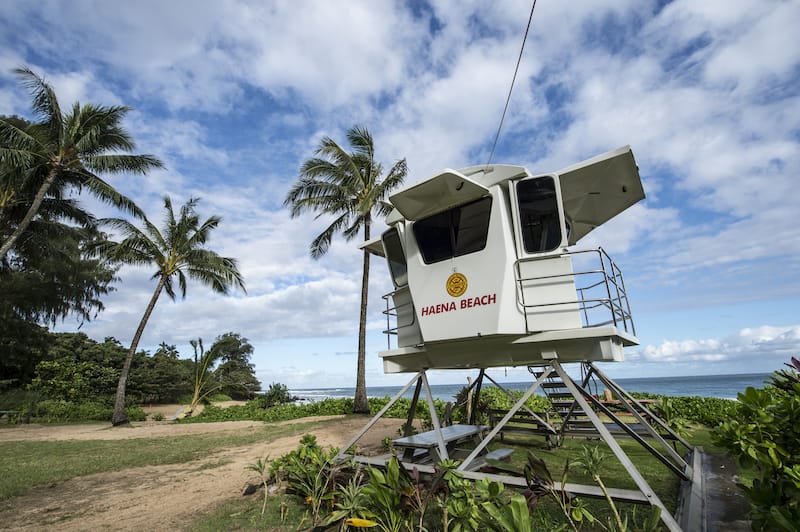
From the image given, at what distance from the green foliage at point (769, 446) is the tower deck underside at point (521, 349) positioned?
80.8 inches

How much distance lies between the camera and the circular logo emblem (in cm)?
579

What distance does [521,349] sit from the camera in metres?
5.68

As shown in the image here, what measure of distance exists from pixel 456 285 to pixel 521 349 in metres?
1.38

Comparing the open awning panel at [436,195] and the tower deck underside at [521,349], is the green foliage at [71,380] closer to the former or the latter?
the tower deck underside at [521,349]

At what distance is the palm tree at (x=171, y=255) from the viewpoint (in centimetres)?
2064

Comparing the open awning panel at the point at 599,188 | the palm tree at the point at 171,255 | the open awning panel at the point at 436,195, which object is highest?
the palm tree at the point at 171,255

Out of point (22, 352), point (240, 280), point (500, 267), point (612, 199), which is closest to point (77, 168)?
point (240, 280)

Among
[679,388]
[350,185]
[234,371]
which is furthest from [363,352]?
[679,388]

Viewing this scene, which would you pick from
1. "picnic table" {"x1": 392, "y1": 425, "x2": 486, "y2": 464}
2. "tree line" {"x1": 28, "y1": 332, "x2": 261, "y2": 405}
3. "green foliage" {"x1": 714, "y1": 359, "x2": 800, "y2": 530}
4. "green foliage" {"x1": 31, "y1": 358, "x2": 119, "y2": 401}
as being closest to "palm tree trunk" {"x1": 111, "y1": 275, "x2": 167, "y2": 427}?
"tree line" {"x1": 28, "y1": 332, "x2": 261, "y2": 405}

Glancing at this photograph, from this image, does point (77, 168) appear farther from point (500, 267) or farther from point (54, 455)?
point (500, 267)

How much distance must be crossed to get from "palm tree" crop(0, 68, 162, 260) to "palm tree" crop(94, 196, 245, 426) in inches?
107

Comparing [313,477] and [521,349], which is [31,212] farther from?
[521,349]

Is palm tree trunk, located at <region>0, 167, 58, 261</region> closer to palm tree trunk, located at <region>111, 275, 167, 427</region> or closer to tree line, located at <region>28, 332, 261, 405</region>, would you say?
palm tree trunk, located at <region>111, 275, 167, 427</region>

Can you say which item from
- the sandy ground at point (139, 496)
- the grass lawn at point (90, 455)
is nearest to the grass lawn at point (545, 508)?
the sandy ground at point (139, 496)
